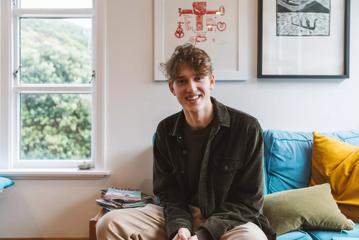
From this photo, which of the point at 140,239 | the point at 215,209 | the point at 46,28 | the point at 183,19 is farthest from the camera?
the point at 46,28

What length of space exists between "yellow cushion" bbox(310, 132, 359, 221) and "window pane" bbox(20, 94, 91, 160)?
5.08 ft

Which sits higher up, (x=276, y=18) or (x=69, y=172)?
(x=276, y=18)

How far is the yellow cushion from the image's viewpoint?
5.98 ft

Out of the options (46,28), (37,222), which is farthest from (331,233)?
(46,28)

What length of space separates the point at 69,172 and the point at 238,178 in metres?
1.29

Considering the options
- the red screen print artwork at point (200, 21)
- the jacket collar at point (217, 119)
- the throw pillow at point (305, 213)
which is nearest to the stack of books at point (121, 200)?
the jacket collar at point (217, 119)

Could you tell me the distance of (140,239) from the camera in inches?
57.6

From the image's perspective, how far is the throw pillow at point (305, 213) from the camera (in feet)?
5.44

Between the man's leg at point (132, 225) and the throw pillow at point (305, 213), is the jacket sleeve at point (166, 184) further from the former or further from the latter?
the throw pillow at point (305, 213)

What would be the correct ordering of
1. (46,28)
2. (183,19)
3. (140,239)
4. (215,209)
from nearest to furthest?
(140,239) < (215,209) < (183,19) < (46,28)

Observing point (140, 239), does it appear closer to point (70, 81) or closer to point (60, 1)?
point (70, 81)

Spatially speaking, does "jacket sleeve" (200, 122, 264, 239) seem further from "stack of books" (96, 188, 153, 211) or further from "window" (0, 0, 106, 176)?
"window" (0, 0, 106, 176)

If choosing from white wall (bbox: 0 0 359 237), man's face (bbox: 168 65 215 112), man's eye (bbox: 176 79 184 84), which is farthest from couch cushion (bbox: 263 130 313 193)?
man's eye (bbox: 176 79 184 84)

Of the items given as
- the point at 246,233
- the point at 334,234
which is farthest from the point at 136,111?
the point at 334,234
